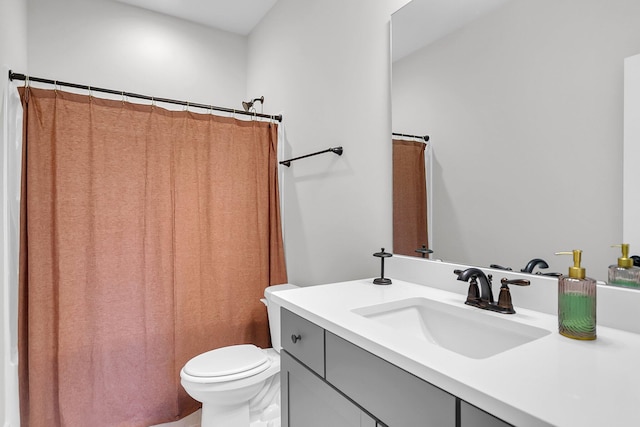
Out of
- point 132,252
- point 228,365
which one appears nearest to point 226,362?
point 228,365

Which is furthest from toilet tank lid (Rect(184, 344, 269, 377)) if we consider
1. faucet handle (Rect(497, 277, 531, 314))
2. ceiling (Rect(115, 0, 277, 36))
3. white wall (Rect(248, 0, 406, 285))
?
ceiling (Rect(115, 0, 277, 36))

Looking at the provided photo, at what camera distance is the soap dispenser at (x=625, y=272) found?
849 millimetres

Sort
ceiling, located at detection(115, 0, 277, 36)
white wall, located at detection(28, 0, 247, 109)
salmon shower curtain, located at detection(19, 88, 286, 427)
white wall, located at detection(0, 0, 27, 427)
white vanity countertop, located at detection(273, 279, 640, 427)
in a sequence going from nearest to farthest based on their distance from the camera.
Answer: white vanity countertop, located at detection(273, 279, 640, 427)
white wall, located at detection(0, 0, 27, 427)
salmon shower curtain, located at detection(19, 88, 286, 427)
white wall, located at detection(28, 0, 247, 109)
ceiling, located at detection(115, 0, 277, 36)

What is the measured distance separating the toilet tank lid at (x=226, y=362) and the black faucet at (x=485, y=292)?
115 cm

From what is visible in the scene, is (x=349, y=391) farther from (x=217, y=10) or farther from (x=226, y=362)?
(x=217, y=10)

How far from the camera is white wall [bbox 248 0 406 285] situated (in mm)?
1586

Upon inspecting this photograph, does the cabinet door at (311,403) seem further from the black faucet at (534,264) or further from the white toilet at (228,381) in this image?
the black faucet at (534,264)

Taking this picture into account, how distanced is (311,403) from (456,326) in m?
0.50

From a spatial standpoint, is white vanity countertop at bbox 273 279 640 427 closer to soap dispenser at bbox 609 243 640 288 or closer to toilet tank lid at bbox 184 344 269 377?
soap dispenser at bbox 609 243 640 288

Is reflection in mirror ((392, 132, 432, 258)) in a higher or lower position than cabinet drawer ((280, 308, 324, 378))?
higher

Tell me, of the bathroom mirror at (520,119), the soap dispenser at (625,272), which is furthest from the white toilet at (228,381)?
the soap dispenser at (625,272)

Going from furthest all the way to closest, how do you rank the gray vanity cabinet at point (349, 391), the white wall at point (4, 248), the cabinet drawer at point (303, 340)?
the white wall at point (4, 248)
the cabinet drawer at point (303, 340)
the gray vanity cabinet at point (349, 391)

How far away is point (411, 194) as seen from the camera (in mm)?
1443

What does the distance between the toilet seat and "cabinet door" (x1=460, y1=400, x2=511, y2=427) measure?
130 cm
